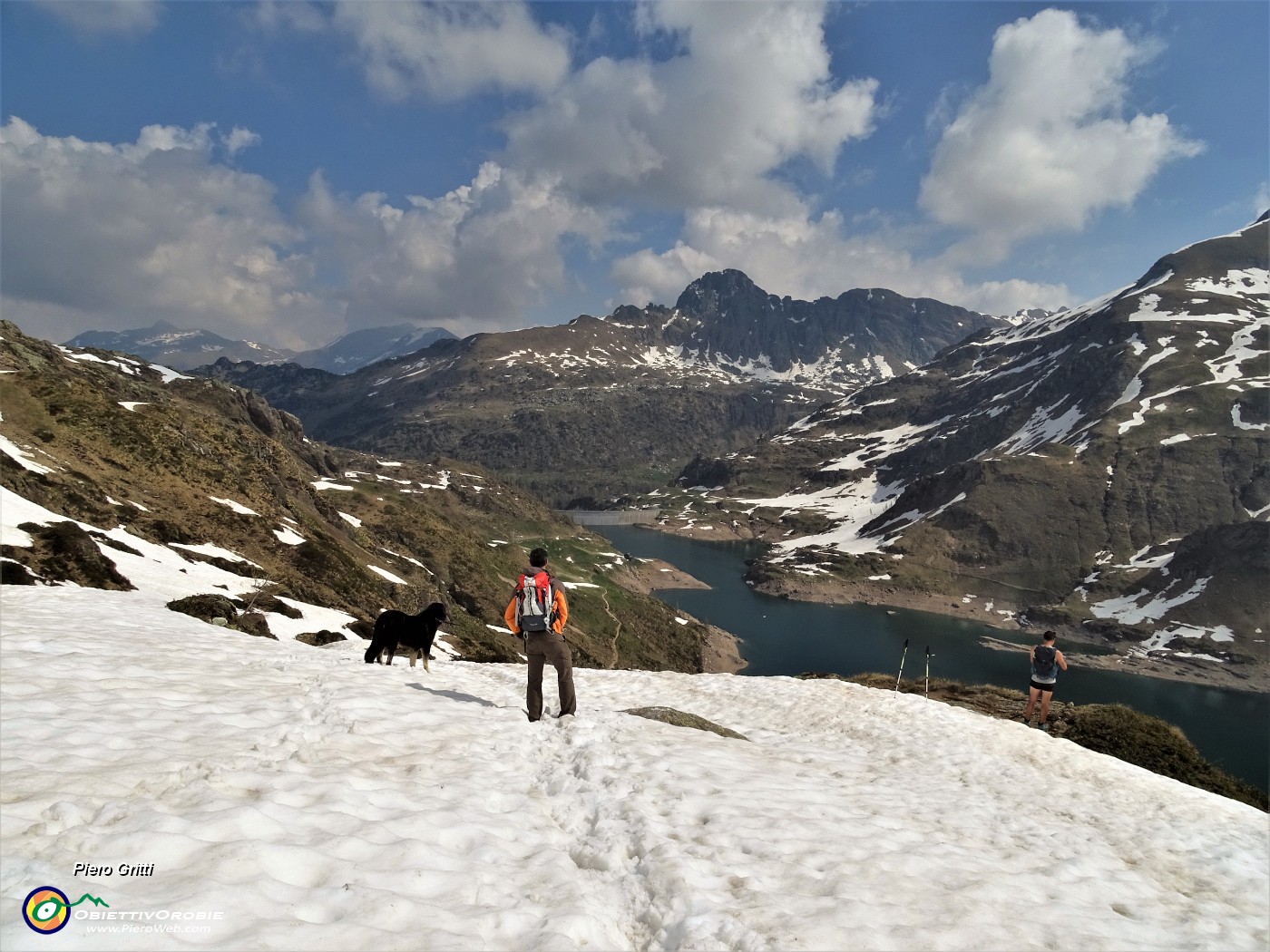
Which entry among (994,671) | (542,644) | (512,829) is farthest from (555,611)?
(994,671)

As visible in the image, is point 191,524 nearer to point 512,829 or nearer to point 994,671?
point 512,829

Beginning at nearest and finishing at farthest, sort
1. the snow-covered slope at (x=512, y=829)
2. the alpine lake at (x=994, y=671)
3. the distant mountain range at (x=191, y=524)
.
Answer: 1. the snow-covered slope at (x=512, y=829)
2. the distant mountain range at (x=191, y=524)
3. the alpine lake at (x=994, y=671)

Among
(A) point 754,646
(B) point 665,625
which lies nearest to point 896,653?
(A) point 754,646

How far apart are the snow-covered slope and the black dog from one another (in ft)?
11.6

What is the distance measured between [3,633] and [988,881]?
72.7ft

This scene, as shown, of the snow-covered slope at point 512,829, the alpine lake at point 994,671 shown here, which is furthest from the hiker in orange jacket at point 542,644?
the alpine lake at point 994,671

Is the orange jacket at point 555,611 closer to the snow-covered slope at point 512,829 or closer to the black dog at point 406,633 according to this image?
the snow-covered slope at point 512,829

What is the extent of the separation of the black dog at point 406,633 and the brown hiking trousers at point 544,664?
23.8 feet

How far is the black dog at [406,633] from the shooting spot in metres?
21.7

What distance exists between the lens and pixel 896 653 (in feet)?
563

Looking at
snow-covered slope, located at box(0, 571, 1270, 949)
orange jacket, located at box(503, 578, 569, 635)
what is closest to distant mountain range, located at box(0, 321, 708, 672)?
snow-covered slope, located at box(0, 571, 1270, 949)

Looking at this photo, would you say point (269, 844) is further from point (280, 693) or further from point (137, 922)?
point (280, 693)

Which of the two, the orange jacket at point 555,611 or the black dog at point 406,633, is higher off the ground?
the orange jacket at point 555,611

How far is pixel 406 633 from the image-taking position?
22000 mm
